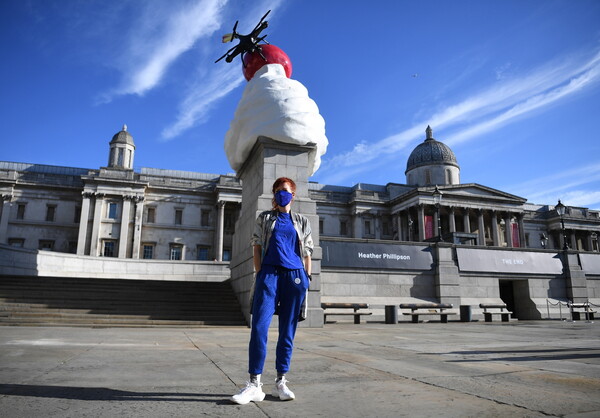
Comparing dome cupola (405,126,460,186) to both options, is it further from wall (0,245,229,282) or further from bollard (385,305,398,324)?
bollard (385,305,398,324)

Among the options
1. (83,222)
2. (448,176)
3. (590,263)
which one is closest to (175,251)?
(83,222)

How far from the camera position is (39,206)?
48406 mm

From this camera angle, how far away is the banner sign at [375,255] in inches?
658

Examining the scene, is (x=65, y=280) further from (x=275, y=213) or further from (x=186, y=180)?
(x=186, y=180)

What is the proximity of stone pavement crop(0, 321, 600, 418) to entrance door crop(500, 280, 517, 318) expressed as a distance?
52.3 feet

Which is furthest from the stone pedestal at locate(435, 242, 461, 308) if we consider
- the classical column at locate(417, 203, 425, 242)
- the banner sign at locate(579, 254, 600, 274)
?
the classical column at locate(417, 203, 425, 242)

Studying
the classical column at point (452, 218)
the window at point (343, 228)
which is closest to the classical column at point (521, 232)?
the classical column at point (452, 218)

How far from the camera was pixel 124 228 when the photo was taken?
47094 mm

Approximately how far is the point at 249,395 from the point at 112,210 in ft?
161

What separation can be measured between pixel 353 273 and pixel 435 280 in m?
4.01

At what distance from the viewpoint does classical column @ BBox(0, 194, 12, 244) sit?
4650 centimetres

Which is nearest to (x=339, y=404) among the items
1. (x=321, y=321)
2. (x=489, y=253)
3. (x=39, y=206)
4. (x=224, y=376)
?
(x=224, y=376)

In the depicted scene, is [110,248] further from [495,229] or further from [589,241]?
[589,241]

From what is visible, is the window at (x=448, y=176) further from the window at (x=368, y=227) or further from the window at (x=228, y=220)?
the window at (x=228, y=220)
